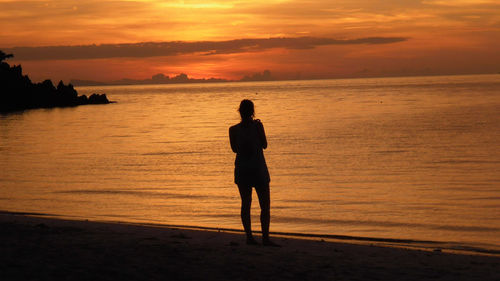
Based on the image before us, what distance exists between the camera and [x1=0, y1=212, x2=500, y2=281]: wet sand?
8445mm

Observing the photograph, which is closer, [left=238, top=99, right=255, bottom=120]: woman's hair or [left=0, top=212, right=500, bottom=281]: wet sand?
[left=0, top=212, right=500, bottom=281]: wet sand

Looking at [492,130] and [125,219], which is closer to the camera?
[125,219]

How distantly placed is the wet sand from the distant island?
11243 centimetres

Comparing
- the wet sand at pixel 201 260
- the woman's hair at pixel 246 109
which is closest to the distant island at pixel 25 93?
the wet sand at pixel 201 260

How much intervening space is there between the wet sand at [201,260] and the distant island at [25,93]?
112m

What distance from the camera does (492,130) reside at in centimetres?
5162

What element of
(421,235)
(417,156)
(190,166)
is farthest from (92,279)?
(417,156)

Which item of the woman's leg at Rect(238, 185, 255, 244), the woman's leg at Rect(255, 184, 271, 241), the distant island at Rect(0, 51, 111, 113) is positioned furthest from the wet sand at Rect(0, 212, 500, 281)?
the distant island at Rect(0, 51, 111, 113)

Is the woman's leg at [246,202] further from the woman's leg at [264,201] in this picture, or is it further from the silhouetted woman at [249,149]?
the woman's leg at [264,201]

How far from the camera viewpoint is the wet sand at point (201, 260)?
Answer: 845 centimetres

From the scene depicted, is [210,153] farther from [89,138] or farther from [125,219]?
[125,219]

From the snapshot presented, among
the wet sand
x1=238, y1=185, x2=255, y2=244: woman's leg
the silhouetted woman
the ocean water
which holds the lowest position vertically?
the ocean water

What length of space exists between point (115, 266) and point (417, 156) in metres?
27.8

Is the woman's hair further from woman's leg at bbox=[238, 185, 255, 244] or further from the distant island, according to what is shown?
the distant island
